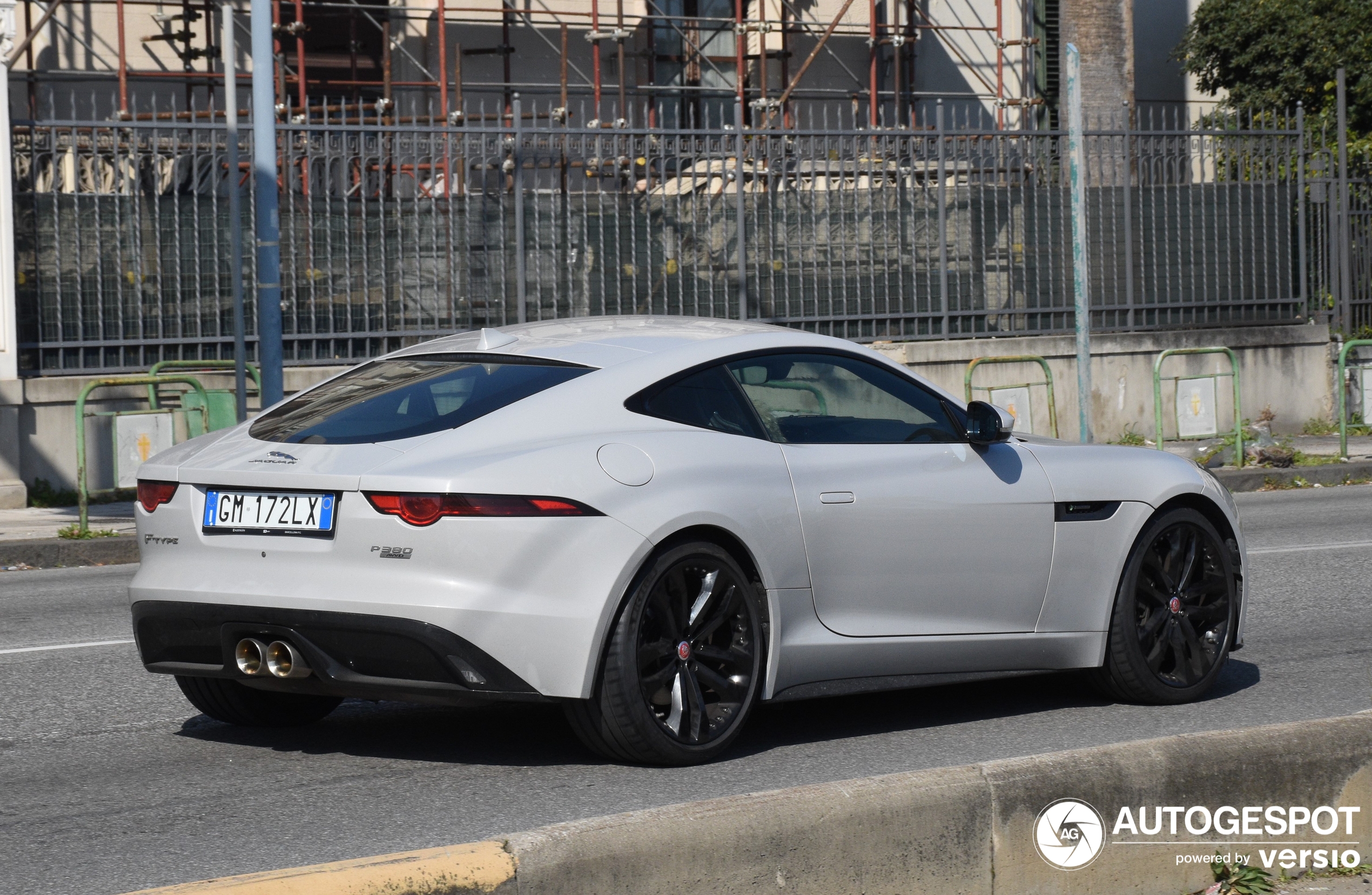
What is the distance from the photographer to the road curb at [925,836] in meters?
3.66

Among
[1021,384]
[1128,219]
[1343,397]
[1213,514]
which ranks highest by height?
[1128,219]

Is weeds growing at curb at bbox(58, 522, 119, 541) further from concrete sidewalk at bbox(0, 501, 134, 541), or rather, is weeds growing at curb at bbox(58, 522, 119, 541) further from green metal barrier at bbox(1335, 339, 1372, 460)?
green metal barrier at bbox(1335, 339, 1372, 460)

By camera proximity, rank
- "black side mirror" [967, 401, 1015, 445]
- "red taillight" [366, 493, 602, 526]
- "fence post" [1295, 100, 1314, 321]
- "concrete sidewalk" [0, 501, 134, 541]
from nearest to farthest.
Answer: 1. "red taillight" [366, 493, 602, 526]
2. "black side mirror" [967, 401, 1015, 445]
3. "concrete sidewalk" [0, 501, 134, 541]
4. "fence post" [1295, 100, 1314, 321]

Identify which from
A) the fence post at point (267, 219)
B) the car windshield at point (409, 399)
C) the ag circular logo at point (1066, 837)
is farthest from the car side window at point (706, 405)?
the fence post at point (267, 219)

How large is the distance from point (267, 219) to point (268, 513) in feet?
28.7

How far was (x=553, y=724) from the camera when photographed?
6.16 meters

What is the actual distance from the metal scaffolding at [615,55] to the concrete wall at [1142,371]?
6880 millimetres

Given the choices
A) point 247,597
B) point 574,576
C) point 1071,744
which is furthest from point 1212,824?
point 247,597

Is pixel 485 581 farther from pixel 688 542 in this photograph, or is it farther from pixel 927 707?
pixel 927 707

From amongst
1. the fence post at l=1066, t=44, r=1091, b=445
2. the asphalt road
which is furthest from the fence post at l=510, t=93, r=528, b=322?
the asphalt road

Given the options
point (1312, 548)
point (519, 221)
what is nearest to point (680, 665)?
point (1312, 548)

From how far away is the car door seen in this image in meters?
5.70

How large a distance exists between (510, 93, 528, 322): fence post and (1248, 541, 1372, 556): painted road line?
7.90 m

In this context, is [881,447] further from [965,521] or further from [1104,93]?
[1104,93]
